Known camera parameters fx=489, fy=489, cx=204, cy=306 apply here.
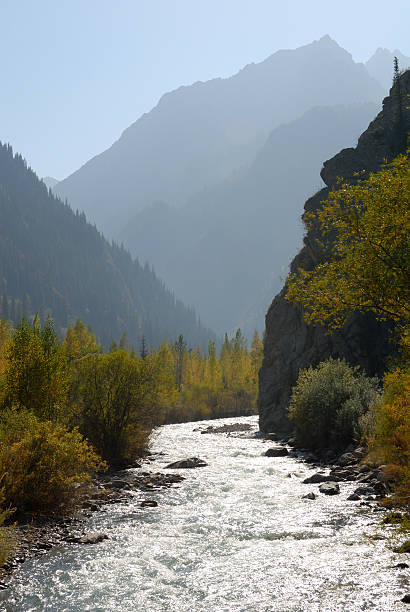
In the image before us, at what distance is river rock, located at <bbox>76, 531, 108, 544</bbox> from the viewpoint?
15.5m

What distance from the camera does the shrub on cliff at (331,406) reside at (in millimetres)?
33094

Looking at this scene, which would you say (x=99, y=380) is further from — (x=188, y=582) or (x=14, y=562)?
(x=188, y=582)

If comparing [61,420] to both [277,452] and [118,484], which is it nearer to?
[118,484]

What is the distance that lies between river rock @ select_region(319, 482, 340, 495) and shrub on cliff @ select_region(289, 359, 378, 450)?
8764 millimetres

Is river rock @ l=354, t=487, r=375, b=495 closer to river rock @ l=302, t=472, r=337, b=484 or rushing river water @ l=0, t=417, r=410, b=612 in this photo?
rushing river water @ l=0, t=417, r=410, b=612

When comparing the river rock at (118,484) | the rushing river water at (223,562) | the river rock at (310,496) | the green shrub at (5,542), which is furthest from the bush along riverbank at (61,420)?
the river rock at (310,496)

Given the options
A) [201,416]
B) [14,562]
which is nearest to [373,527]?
[14,562]

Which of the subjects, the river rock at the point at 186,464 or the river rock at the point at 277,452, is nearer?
the river rock at the point at 186,464

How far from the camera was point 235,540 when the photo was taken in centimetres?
1602

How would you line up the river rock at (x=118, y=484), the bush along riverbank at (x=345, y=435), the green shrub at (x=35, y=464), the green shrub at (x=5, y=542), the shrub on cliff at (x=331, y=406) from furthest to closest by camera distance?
the shrub on cliff at (x=331, y=406) < the river rock at (x=118, y=484) < the bush along riverbank at (x=345, y=435) < the green shrub at (x=35, y=464) < the green shrub at (x=5, y=542)

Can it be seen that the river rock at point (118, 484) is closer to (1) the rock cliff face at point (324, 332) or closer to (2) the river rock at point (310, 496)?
(2) the river rock at point (310, 496)

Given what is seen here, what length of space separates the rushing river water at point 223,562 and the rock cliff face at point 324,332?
1130 inches

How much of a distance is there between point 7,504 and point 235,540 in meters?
7.55

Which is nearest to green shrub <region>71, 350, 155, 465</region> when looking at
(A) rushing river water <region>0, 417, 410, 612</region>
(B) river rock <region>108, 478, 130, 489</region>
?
(B) river rock <region>108, 478, 130, 489</region>
